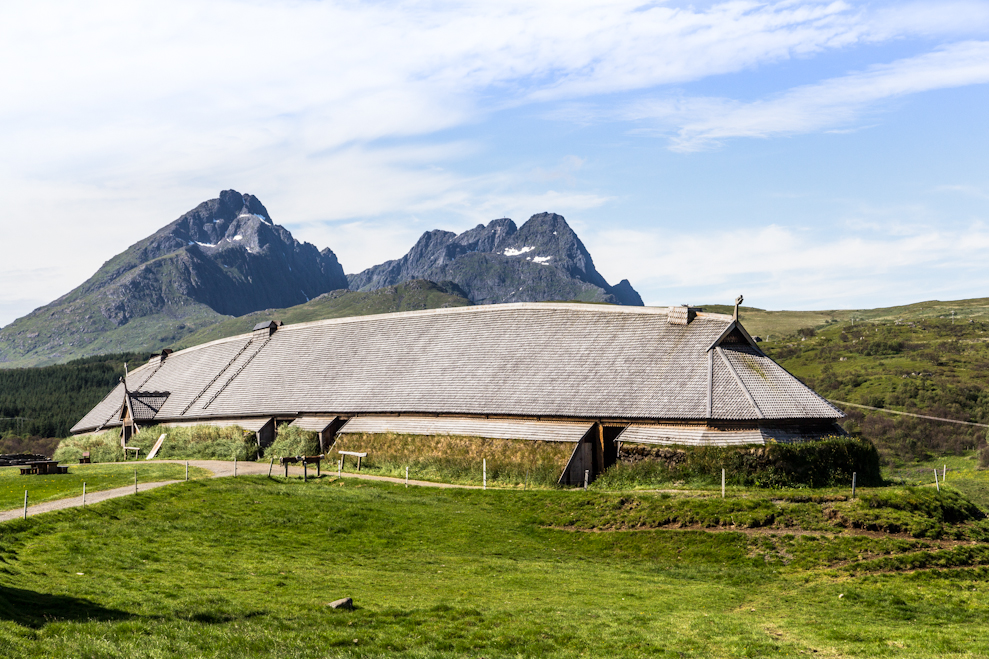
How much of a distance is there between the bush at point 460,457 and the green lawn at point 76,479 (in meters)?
9.60

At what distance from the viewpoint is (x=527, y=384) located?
150 feet

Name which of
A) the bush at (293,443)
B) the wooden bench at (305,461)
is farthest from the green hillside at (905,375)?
the wooden bench at (305,461)

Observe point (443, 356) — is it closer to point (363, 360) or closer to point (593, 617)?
point (363, 360)

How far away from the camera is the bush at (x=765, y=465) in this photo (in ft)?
119

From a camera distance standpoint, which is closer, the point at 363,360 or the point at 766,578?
the point at 766,578

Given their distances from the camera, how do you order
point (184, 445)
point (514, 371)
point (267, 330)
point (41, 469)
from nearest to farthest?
point (41, 469)
point (514, 371)
point (184, 445)
point (267, 330)

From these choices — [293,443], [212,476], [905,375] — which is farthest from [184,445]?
[905,375]

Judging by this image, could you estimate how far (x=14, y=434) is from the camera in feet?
518

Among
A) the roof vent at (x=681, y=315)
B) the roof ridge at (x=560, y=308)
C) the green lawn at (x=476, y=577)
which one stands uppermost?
the roof ridge at (x=560, y=308)

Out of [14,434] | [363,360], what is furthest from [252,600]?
[14,434]

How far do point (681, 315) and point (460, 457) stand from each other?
48.6 ft

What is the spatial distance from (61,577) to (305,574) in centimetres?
623

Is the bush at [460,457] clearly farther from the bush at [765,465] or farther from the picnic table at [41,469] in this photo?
the picnic table at [41,469]

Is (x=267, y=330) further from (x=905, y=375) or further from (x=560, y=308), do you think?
(x=905, y=375)
